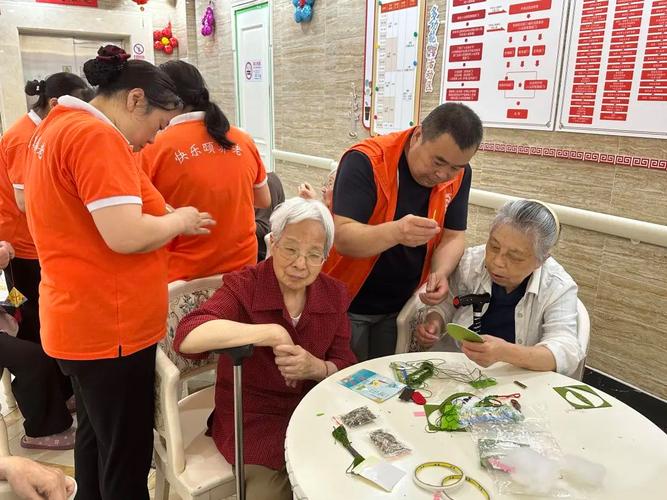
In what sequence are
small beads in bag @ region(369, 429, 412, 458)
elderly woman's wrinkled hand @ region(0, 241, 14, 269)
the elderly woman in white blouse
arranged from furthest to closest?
1. elderly woman's wrinkled hand @ region(0, 241, 14, 269)
2. the elderly woman in white blouse
3. small beads in bag @ region(369, 429, 412, 458)

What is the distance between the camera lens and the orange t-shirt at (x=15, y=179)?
2400mm

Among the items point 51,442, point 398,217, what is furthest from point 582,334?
point 51,442

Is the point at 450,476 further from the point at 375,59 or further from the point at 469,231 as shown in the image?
the point at 375,59

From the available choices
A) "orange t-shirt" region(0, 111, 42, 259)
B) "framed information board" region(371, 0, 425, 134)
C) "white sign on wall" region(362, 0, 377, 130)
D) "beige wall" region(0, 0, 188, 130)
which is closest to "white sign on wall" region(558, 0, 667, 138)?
"framed information board" region(371, 0, 425, 134)

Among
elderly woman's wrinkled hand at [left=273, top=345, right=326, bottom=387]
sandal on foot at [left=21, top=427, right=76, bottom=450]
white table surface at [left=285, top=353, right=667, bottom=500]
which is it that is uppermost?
elderly woman's wrinkled hand at [left=273, top=345, right=326, bottom=387]

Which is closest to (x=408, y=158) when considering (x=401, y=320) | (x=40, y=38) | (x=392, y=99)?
(x=401, y=320)

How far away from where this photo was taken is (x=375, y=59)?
381 cm

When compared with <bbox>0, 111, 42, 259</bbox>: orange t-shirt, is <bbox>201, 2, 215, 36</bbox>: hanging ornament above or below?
above

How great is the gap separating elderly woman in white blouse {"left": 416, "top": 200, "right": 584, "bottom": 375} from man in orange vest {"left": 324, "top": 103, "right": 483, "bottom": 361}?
16 centimetres

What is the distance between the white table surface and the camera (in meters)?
1.15

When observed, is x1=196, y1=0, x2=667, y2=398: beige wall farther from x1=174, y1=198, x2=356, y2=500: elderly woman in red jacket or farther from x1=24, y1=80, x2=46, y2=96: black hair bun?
x1=24, y1=80, x2=46, y2=96: black hair bun

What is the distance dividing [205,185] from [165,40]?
223 inches

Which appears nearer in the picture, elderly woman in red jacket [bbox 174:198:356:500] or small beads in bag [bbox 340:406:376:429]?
small beads in bag [bbox 340:406:376:429]

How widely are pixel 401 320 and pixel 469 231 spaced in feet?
4.18
